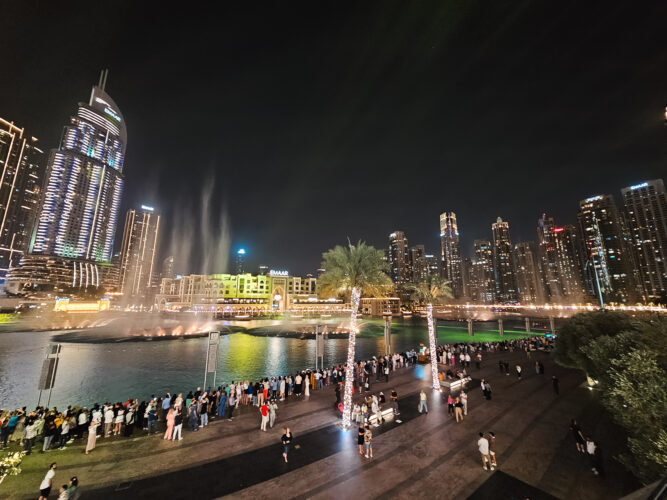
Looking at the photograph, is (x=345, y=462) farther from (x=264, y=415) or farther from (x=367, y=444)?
(x=264, y=415)

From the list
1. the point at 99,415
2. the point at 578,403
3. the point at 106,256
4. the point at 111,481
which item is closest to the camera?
the point at 111,481

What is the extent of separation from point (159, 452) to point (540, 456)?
17.8 meters

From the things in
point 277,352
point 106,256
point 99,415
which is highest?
point 106,256

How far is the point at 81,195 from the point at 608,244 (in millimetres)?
331606

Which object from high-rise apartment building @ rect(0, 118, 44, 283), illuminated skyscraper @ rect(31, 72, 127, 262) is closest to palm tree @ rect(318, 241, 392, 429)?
illuminated skyscraper @ rect(31, 72, 127, 262)

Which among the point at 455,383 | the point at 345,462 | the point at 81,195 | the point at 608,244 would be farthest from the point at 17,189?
the point at 608,244

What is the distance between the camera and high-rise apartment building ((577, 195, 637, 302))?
15450 cm

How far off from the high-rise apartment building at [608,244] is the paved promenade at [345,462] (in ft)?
592

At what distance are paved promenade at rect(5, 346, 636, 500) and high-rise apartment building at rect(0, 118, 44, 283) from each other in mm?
222840

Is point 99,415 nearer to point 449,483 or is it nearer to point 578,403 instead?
point 449,483

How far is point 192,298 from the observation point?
15600 cm

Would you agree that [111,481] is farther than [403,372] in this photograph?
No

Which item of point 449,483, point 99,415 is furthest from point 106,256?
point 449,483

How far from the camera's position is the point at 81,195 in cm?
17300
